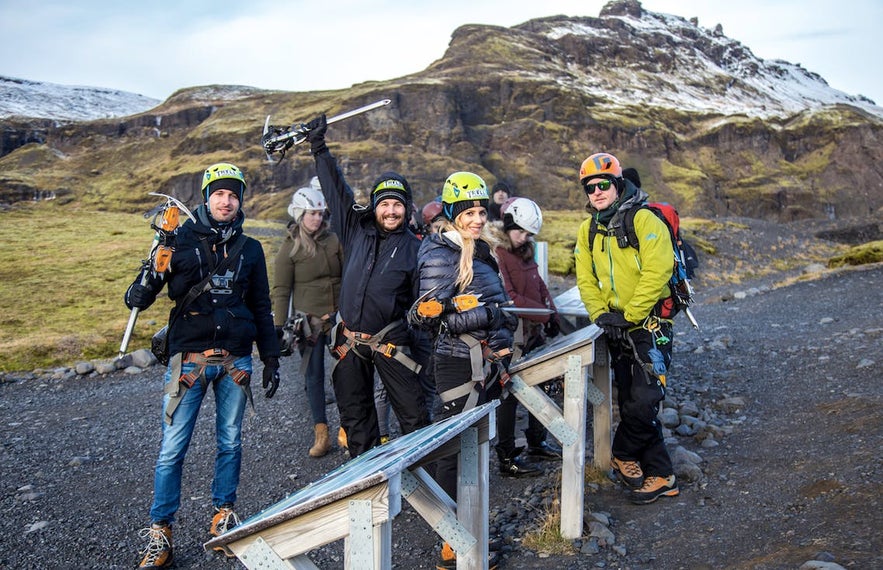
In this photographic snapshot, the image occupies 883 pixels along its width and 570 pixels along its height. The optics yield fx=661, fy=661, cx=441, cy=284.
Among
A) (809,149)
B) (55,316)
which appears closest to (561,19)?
(809,149)

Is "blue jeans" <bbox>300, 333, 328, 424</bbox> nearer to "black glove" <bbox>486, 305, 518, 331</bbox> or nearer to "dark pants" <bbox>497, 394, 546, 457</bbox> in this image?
"dark pants" <bbox>497, 394, 546, 457</bbox>

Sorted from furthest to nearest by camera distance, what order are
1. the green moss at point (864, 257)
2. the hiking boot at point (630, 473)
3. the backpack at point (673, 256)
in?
the green moss at point (864, 257), the hiking boot at point (630, 473), the backpack at point (673, 256)

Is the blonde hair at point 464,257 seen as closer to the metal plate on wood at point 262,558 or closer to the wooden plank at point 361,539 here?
the wooden plank at point 361,539

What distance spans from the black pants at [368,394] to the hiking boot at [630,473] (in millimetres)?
2011

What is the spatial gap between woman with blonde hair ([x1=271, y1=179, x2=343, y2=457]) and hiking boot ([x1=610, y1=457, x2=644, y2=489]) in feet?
11.7

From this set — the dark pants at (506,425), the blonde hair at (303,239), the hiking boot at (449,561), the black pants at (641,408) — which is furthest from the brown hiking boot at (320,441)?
the black pants at (641,408)

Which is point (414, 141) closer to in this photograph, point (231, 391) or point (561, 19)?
point (231, 391)

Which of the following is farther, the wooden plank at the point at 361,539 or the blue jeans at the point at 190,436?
the blue jeans at the point at 190,436

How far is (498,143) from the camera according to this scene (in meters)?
98.4

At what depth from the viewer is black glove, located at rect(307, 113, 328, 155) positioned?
6132 mm

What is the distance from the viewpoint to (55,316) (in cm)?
2077

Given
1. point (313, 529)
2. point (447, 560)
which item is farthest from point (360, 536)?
point (447, 560)

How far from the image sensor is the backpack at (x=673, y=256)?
611 cm

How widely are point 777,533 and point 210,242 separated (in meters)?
4.94
